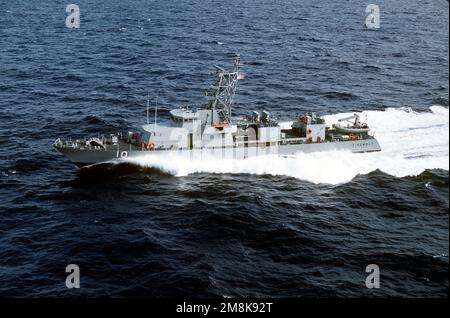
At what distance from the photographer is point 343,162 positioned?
67250 millimetres

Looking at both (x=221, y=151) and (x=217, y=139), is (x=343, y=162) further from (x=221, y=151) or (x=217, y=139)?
(x=217, y=139)

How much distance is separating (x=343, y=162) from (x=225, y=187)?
18.0 metres

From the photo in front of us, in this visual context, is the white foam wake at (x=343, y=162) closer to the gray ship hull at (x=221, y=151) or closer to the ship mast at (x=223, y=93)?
the gray ship hull at (x=221, y=151)

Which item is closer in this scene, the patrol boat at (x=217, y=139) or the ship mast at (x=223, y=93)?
the patrol boat at (x=217, y=139)

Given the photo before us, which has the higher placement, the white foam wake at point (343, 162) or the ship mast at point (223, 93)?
the ship mast at point (223, 93)

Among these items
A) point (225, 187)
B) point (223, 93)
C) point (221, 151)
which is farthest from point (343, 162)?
point (223, 93)

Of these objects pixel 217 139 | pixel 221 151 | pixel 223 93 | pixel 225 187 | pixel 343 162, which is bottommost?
pixel 225 187

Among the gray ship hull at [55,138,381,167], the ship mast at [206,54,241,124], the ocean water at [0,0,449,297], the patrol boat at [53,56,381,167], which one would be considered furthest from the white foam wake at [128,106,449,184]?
the ship mast at [206,54,241,124]

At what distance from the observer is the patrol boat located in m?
64.2

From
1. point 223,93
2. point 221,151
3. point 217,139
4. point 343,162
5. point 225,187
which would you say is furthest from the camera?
point 223,93

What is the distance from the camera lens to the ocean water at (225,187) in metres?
42.6

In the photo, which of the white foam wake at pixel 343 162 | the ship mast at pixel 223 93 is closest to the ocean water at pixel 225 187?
the white foam wake at pixel 343 162

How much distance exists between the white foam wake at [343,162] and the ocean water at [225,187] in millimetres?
258

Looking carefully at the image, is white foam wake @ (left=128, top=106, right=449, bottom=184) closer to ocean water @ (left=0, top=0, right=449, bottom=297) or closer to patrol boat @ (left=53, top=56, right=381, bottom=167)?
ocean water @ (left=0, top=0, right=449, bottom=297)
